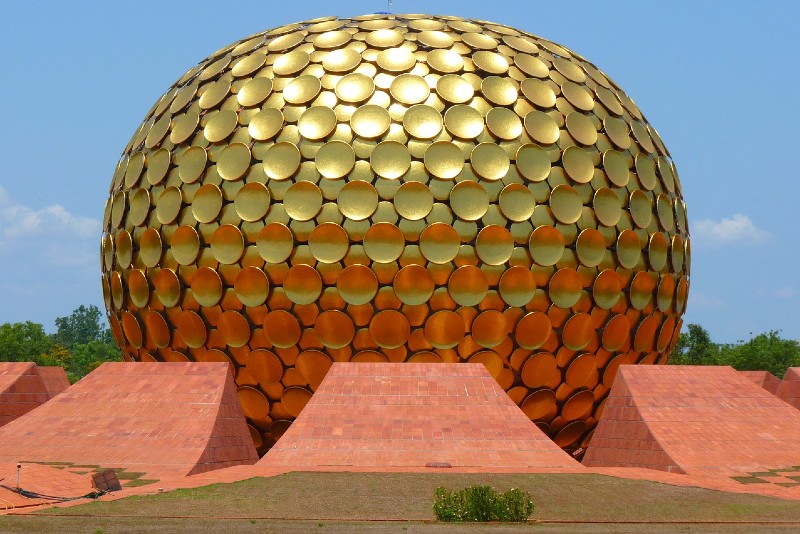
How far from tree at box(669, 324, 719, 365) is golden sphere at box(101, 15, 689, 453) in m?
26.7

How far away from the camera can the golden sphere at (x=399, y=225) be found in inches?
754

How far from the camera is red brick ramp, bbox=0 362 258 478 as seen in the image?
1720 cm

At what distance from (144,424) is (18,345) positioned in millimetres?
40831

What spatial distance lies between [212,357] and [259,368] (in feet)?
3.61

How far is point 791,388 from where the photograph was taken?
24641mm

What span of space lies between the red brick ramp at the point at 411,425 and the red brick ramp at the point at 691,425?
2.08 meters

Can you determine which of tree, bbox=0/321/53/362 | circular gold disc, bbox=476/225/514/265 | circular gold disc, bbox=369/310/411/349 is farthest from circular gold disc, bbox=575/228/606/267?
tree, bbox=0/321/53/362

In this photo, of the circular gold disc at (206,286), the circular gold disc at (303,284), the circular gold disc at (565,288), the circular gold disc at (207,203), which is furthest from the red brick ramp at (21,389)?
the circular gold disc at (565,288)

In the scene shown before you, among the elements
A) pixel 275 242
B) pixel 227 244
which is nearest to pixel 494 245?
pixel 275 242

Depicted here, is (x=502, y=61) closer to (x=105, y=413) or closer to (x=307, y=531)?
(x=105, y=413)

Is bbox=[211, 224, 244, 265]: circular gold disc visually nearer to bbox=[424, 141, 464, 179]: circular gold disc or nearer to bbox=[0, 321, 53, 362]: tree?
bbox=[424, 141, 464, 179]: circular gold disc

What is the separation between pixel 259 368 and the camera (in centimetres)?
1980

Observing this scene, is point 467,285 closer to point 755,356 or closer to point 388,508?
point 388,508

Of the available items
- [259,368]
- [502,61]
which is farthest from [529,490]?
[502,61]
